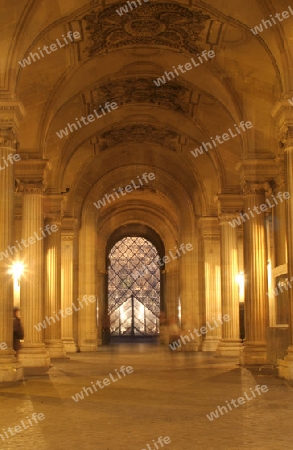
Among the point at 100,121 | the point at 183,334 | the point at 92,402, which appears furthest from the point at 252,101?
the point at 183,334

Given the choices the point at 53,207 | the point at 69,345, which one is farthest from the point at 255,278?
the point at 69,345

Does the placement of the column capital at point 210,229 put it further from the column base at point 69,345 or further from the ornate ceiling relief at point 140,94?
the column base at point 69,345

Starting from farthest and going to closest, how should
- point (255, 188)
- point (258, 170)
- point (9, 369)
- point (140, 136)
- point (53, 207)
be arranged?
point (140, 136) → point (53, 207) → point (258, 170) → point (255, 188) → point (9, 369)

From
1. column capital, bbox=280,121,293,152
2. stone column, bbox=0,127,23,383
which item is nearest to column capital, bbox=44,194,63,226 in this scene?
stone column, bbox=0,127,23,383

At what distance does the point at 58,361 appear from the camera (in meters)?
24.0

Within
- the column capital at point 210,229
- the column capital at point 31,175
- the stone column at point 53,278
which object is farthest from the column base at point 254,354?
the column capital at point 210,229

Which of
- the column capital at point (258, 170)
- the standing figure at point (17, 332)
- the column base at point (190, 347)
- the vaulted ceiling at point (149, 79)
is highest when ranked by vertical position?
the vaulted ceiling at point (149, 79)

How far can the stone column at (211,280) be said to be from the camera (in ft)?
99.9

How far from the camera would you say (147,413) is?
10.2 metres

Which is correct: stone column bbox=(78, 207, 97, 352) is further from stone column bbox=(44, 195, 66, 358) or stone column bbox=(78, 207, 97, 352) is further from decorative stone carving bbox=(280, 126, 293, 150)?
decorative stone carving bbox=(280, 126, 293, 150)

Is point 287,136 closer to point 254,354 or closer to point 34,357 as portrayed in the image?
point 254,354

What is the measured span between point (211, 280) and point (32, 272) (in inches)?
480

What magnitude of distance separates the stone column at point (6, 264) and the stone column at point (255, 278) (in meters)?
7.77

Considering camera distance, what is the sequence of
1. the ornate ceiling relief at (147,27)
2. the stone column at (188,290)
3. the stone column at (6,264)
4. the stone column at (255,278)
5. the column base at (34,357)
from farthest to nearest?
the stone column at (188,290), the stone column at (255,278), the column base at (34,357), the ornate ceiling relief at (147,27), the stone column at (6,264)
